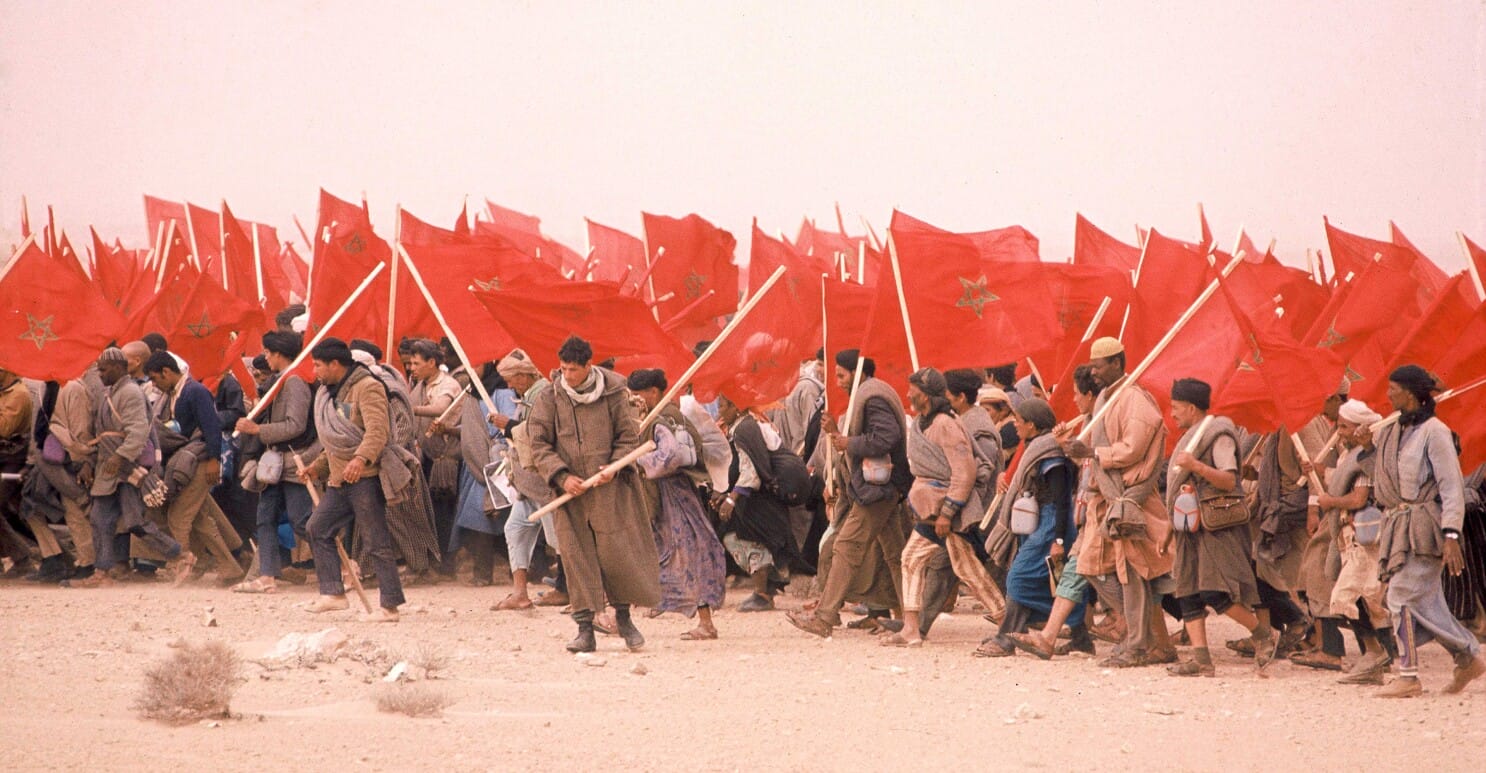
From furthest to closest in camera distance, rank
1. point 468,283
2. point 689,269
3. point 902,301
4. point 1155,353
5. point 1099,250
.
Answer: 1. point 1099,250
2. point 689,269
3. point 468,283
4. point 902,301
5. point 1155,353

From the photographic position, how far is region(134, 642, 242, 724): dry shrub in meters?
7.12


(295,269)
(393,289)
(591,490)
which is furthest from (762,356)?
(295,269)

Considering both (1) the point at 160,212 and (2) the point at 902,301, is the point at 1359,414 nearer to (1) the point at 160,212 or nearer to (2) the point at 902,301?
(2) the point at 902,301

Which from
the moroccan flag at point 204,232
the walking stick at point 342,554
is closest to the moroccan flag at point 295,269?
the moroccan flag at point 204,232

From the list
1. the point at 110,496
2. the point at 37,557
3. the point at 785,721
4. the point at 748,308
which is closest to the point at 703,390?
the point at 748,308

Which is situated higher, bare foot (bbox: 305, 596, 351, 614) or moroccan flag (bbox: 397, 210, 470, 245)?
moroccan flag (bbox: 397, 210, 470, 245)

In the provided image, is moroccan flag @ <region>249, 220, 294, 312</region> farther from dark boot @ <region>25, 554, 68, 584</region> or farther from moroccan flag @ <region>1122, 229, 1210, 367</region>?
moroccan flag @ <region>1122, 229, 1210, 367</region>

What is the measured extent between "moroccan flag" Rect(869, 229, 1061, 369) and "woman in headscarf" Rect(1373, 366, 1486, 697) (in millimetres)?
2633

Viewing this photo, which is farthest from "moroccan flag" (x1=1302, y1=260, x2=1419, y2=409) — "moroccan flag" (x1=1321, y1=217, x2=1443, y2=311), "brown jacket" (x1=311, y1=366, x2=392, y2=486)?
"brown jacket" (x1=311, y1=366, x2=392, y2=486)

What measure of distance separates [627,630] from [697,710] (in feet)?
6.67

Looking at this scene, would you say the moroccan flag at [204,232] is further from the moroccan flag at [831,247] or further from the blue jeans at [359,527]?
the blue jeans at [359,527]

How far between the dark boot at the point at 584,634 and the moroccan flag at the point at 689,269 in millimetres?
5624

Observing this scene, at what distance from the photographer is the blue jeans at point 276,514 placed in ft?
38.4

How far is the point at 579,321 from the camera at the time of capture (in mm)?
11195
